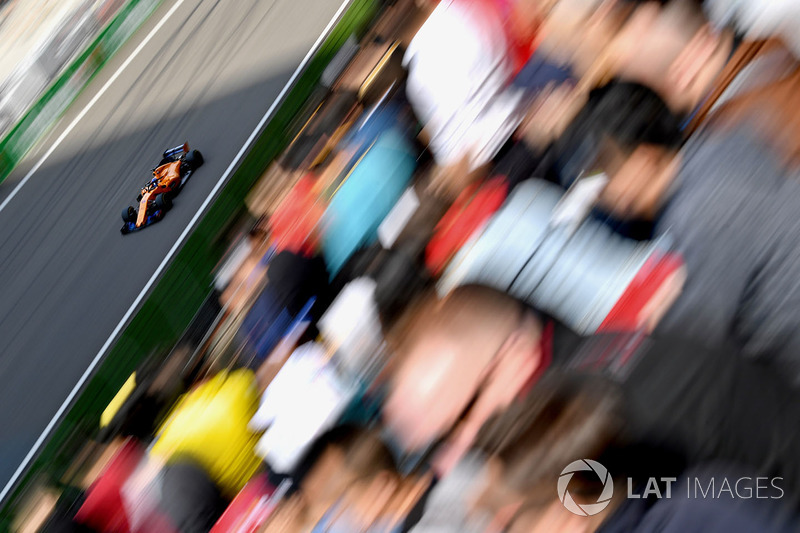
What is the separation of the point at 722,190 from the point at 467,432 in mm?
464

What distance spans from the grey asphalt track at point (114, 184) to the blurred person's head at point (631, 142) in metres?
2.37

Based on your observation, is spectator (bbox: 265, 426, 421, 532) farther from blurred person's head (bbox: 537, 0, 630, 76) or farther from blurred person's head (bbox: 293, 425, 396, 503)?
blurred person's head (bbox: 537, 0, 630, 76)

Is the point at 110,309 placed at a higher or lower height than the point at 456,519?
lower

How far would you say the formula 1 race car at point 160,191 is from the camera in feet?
11.6

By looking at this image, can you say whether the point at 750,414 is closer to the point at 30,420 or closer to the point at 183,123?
the point at 30,420

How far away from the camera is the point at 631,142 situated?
3.29 ft

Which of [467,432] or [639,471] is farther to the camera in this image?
[467,432]

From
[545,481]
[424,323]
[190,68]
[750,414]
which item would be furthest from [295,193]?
[190,68]

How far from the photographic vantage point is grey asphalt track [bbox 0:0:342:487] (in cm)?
325

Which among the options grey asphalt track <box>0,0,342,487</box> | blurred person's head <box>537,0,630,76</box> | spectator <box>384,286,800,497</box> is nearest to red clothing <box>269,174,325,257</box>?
spectator <box>384,286,800,497</box>

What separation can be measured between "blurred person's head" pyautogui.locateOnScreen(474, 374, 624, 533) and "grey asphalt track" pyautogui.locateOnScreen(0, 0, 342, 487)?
7.16ft

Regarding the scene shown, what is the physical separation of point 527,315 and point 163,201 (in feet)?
9.77

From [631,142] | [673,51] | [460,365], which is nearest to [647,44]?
[673,51]

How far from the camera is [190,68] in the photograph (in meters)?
4.52
